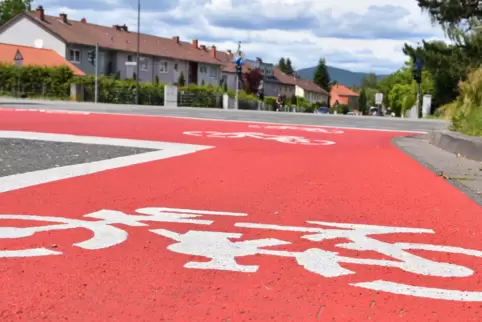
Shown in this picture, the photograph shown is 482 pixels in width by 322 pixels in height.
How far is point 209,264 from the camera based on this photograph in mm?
4551

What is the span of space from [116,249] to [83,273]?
0.66 meters

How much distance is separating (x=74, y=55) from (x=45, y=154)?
6976 centimetres

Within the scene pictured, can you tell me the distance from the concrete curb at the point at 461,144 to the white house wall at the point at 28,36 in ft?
215

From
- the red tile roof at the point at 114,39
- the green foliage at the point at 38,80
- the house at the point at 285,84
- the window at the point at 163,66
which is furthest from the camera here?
the house at the point at 285,84

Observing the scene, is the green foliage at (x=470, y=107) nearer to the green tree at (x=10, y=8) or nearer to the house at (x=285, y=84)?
the green tree at (x=10, y=8)

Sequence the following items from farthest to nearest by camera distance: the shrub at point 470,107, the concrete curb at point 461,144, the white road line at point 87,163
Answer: the shrub at point 470,107, the concrete curb at point 461,144, the white road line at point 87,163

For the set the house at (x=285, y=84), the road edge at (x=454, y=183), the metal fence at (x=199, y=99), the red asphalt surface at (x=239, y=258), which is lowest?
the red asphalt surface at (x=239, y=258)

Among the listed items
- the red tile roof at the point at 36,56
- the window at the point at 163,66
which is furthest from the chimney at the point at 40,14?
the window at the point at 163,66

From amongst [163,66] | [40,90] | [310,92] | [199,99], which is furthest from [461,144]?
[310,92]

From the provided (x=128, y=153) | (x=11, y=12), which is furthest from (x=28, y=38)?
(x=128, y=153)

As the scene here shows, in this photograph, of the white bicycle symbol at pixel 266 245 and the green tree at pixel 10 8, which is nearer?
the white bicycle symbol at pixel 266 245

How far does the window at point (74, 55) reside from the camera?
3040 inches

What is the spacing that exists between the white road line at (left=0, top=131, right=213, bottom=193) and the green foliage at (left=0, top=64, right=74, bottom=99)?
4575cm

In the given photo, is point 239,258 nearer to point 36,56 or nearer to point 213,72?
point 36,56
